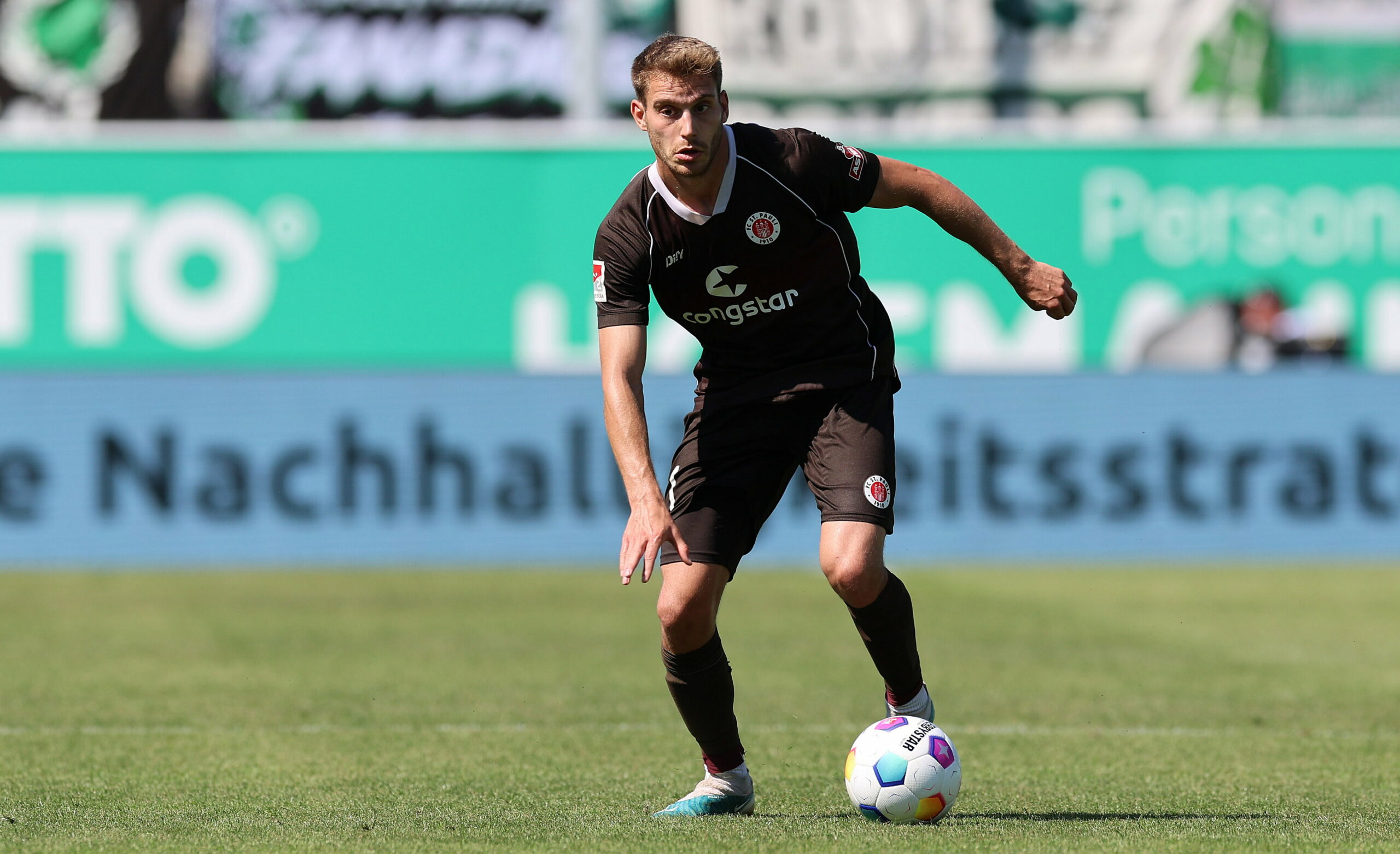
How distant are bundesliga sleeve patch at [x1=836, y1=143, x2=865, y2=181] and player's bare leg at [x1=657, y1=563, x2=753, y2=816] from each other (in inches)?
47.1

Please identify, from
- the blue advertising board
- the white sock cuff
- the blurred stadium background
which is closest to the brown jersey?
the white sock cuff

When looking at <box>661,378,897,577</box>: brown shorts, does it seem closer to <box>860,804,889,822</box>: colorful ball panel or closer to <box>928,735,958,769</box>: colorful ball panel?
<box>928,735,958,769</box>: colorful ball panel

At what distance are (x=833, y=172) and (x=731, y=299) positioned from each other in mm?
470

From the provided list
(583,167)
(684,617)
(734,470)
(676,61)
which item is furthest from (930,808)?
(583,167)

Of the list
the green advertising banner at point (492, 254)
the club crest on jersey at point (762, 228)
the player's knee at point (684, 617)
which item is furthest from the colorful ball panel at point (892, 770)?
the green advertising banner at point (492, 254)

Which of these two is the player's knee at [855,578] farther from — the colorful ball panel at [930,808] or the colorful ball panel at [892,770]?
the colorful ball panel at [930,808]

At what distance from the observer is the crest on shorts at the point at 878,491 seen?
18.3 ft

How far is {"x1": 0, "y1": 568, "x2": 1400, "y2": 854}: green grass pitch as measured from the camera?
5359 millimetres

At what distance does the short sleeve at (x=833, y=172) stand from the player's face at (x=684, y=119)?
344mm

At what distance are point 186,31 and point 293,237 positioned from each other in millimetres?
2388

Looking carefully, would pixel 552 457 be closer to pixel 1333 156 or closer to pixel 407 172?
pixel 407 172

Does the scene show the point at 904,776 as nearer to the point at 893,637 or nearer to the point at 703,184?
the point at 893,637

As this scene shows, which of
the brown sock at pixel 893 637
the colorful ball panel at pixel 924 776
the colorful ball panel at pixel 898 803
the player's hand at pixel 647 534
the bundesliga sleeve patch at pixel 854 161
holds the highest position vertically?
the bundesliga sleeve patch at pixel 854 161

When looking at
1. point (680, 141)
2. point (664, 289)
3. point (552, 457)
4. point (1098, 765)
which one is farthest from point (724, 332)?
point (552, 457)
